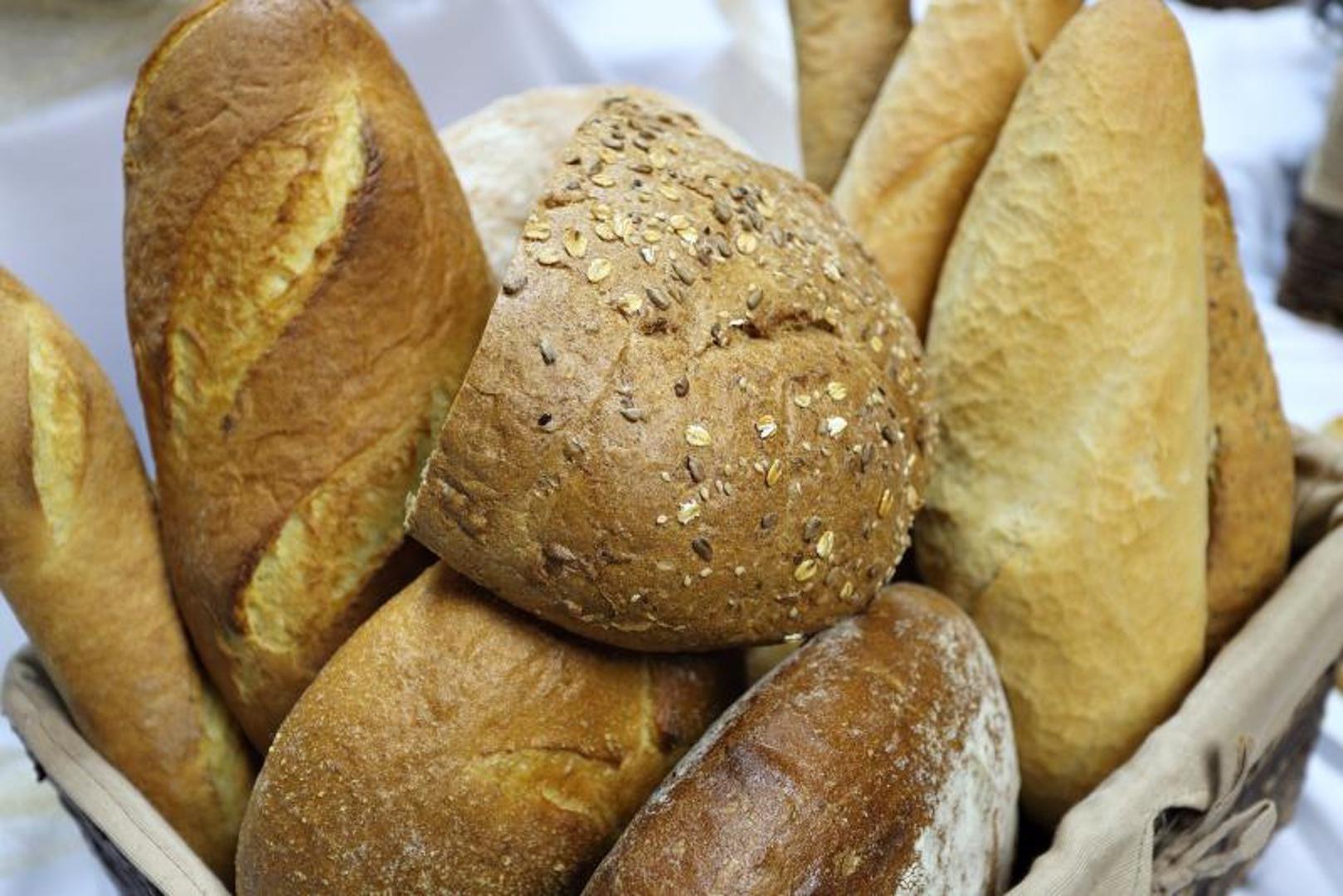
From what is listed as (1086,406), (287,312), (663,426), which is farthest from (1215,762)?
(287,312)

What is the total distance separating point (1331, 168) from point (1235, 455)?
1220mm

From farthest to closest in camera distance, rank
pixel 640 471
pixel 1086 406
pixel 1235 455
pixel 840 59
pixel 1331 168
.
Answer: pixel 1331 168, pixel 840 59, pixel 1235 455, pixel 1086 406, pixel 640 471

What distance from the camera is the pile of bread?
0.78 metres

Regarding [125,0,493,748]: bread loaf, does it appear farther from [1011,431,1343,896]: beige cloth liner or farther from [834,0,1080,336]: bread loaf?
[1011,431,1343,896]: beige cloth liner

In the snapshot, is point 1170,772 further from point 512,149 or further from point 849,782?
→ point 512,149

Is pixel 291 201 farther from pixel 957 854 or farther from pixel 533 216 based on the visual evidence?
pixel 957 854

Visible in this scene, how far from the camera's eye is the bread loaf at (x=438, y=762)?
800 millimetres

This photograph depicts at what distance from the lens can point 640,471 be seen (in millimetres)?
756

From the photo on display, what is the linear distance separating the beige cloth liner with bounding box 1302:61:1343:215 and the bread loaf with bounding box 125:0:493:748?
5.56 feet

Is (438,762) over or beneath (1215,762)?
over

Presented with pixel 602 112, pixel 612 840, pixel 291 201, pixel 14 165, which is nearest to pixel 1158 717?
pixel 612 840

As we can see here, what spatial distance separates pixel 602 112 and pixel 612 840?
20.5 inches

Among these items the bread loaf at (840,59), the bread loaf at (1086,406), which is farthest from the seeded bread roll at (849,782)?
the bread loaf at (840,59)

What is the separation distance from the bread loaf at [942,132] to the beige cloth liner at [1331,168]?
1.15m
